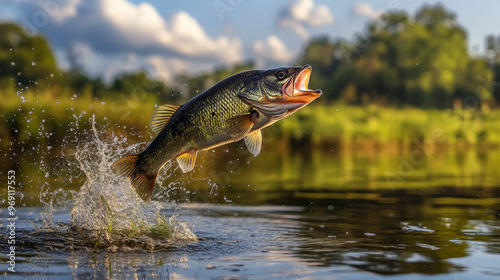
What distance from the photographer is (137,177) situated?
18.7 feet

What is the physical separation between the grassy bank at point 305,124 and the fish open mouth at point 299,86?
4.44 meters

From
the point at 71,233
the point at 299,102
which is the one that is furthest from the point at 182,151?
the point at 71,233

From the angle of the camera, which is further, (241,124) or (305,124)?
(305,124)

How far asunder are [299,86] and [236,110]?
0.59 meters

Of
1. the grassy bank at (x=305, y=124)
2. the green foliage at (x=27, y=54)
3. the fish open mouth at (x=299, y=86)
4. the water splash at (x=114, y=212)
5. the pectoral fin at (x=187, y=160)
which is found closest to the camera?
the fish open mouth at (x=299, y=86)

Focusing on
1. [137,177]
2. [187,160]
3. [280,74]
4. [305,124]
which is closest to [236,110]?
[280,74]

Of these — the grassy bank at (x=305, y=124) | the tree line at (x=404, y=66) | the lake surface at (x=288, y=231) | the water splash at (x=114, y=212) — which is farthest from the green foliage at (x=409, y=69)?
the water splash at (x=114, y=212)

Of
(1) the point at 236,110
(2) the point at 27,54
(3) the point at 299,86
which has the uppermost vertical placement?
(2) the point at 27,54

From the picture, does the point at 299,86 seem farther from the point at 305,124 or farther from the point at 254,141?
the point at 305,124

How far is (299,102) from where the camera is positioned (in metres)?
4.97

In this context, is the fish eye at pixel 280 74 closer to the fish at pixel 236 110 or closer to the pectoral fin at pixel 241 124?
the fish at pixel 236 110

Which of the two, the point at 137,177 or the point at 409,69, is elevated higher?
the point at 409,69

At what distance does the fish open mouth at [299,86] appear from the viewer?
495 cm

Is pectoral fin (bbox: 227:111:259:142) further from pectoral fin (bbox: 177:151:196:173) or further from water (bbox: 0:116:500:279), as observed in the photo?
water (bbox: 0:116:500:279)
